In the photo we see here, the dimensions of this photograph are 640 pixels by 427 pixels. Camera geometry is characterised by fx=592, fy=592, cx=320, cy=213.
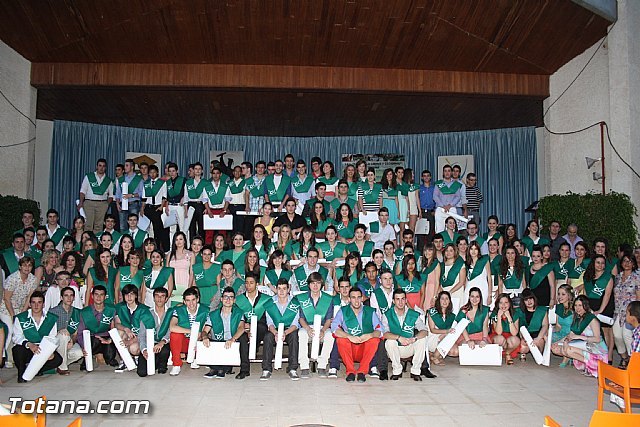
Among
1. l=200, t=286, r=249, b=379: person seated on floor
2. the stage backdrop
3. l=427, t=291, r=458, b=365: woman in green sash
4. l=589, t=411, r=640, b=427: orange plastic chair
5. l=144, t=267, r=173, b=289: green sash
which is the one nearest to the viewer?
l=589, t=411, r=640, b=427: orange plastic chair

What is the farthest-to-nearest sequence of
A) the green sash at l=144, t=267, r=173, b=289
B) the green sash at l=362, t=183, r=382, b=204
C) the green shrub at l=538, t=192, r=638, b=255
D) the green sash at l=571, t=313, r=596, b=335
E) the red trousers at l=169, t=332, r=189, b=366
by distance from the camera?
the green sash at l=362, t=183, r=382, b=204 → the green shrub at l=538, t=192, r=638, b=255 → the green sash at l=144, t=267, r=173, b=289 → the green sash at l=571, t=313, r=596, b=335 → the red trousers at l=169, t=332, r=189, b=366

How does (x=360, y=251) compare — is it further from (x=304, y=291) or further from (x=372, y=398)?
(x=372, y=398)

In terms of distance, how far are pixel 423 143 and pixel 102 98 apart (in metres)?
7.74

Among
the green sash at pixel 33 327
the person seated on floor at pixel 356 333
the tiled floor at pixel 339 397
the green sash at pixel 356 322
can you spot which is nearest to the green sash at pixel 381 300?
the person seated on floor at pixel 356 333

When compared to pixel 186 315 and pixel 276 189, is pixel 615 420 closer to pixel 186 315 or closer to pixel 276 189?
pixel 186 315

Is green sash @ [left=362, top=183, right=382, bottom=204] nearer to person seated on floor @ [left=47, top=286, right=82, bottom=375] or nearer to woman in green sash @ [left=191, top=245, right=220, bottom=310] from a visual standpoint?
Answer: woman in green sash @ [left=191, top=245, right=220, bottom=310]

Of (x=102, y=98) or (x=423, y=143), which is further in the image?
(x=423, y=143)

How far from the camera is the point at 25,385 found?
602 centimetres

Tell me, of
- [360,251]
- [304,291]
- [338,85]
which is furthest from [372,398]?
[338,85]

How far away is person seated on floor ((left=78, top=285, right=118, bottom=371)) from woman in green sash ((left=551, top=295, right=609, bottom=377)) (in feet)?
17.5

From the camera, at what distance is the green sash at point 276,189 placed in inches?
388

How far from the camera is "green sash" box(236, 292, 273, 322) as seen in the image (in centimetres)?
697

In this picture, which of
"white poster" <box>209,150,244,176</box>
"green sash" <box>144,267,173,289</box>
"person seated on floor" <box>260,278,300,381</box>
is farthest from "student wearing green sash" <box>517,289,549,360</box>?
"white poster" <box>209,150,244,176</box>

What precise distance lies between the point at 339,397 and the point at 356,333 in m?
1.20
